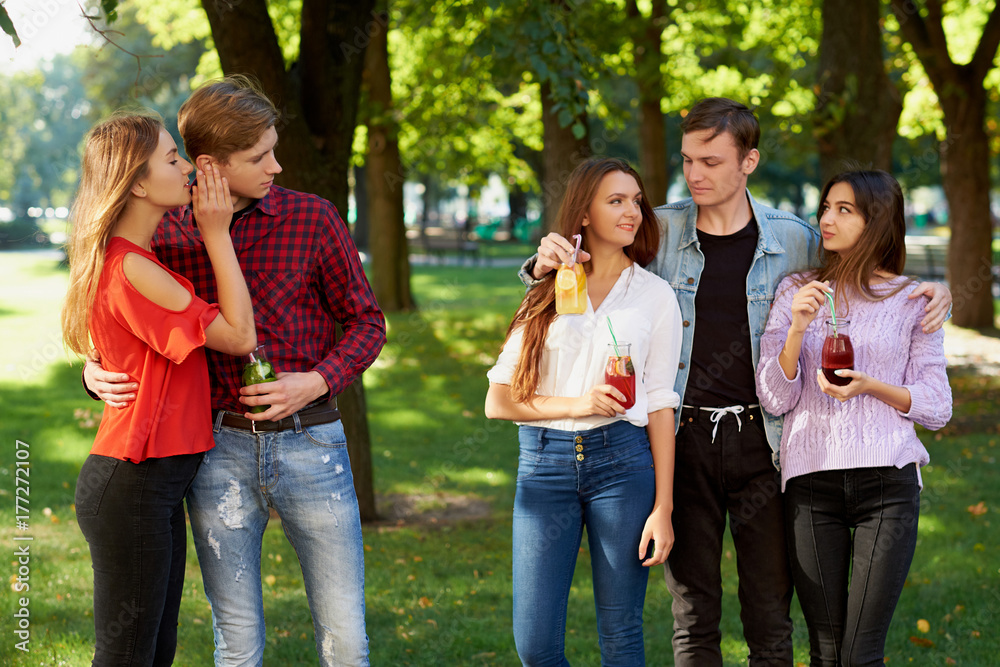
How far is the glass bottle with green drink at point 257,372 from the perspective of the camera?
2.70 metres

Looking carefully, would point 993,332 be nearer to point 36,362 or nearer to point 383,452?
point 383,452

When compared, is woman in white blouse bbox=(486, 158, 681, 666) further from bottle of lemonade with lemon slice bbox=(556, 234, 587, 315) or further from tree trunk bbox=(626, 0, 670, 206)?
tree trunk bbox=(626, 0, 670, 206)

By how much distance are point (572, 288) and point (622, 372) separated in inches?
13.2

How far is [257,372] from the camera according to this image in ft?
8.84

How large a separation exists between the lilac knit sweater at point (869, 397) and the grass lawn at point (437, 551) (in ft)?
5.89

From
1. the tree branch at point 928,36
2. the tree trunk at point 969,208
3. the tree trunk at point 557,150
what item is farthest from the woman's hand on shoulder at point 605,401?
the tree trunk at point 969,208

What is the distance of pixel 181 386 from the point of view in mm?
2627

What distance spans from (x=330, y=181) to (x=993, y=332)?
11.7 meters

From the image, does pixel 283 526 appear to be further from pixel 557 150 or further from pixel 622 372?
pixel 557 150

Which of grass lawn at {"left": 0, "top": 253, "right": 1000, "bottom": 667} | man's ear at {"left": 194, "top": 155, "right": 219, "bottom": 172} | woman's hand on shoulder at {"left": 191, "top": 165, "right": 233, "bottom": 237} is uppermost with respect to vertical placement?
man's ear at {"left": 194, "top": 155, "right": 219, "bottom": 172}

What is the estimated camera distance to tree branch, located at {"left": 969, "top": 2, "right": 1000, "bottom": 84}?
11.8m

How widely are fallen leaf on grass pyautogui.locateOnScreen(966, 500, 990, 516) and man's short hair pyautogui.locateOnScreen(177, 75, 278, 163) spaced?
19.5ft

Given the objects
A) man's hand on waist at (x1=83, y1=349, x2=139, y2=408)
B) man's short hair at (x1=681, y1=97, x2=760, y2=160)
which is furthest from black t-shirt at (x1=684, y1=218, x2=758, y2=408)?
man's hand on waist at (x1=83, y1=349, x2=139, y2=408)

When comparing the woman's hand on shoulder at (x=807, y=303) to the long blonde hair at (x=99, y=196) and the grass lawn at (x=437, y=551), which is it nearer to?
the long blonde hair at (x=99, y=196)
